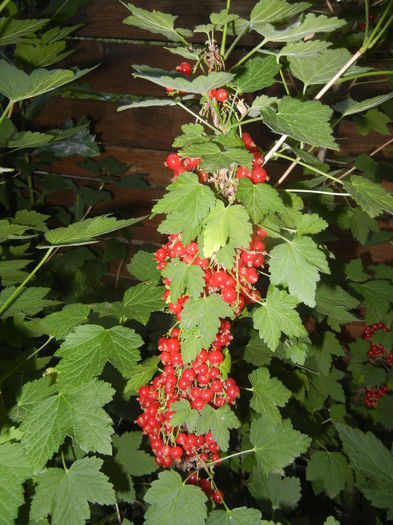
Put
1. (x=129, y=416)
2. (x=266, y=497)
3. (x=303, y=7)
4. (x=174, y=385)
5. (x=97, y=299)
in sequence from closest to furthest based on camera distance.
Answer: (x=303, y=7), (x=174, y=385), (x=266, y=497), (x=129, y=416), (x=97, y=299)

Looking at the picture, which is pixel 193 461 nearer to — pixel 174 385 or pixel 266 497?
pixel 174 385

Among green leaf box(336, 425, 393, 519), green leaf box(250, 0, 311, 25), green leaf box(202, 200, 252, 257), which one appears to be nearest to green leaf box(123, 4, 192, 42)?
green leaf box(250, 0, 311, 25)

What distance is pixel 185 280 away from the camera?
0.76 m

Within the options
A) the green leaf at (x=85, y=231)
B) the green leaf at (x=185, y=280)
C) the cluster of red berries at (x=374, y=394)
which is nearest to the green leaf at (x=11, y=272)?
the green leaf at (x=85, y=231)

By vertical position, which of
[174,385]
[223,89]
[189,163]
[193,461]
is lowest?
[193,461]

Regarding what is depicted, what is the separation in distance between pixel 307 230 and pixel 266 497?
0.79m

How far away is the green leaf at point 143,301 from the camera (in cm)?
86

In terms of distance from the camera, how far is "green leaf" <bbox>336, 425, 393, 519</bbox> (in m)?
0.95

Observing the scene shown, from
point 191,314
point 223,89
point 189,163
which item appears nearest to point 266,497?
point 191,314

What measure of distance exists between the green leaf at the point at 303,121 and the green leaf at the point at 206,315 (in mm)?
310

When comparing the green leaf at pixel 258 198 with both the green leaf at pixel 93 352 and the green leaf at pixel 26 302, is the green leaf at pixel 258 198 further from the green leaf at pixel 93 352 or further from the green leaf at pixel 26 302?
the green leaf at pixel 26 302

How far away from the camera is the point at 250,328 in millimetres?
1423

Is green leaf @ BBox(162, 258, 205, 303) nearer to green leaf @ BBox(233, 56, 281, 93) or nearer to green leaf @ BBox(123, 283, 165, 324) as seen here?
green leaf @ BBox(123, 283, 165, 324)

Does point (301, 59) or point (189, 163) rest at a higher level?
point (301, 59)
